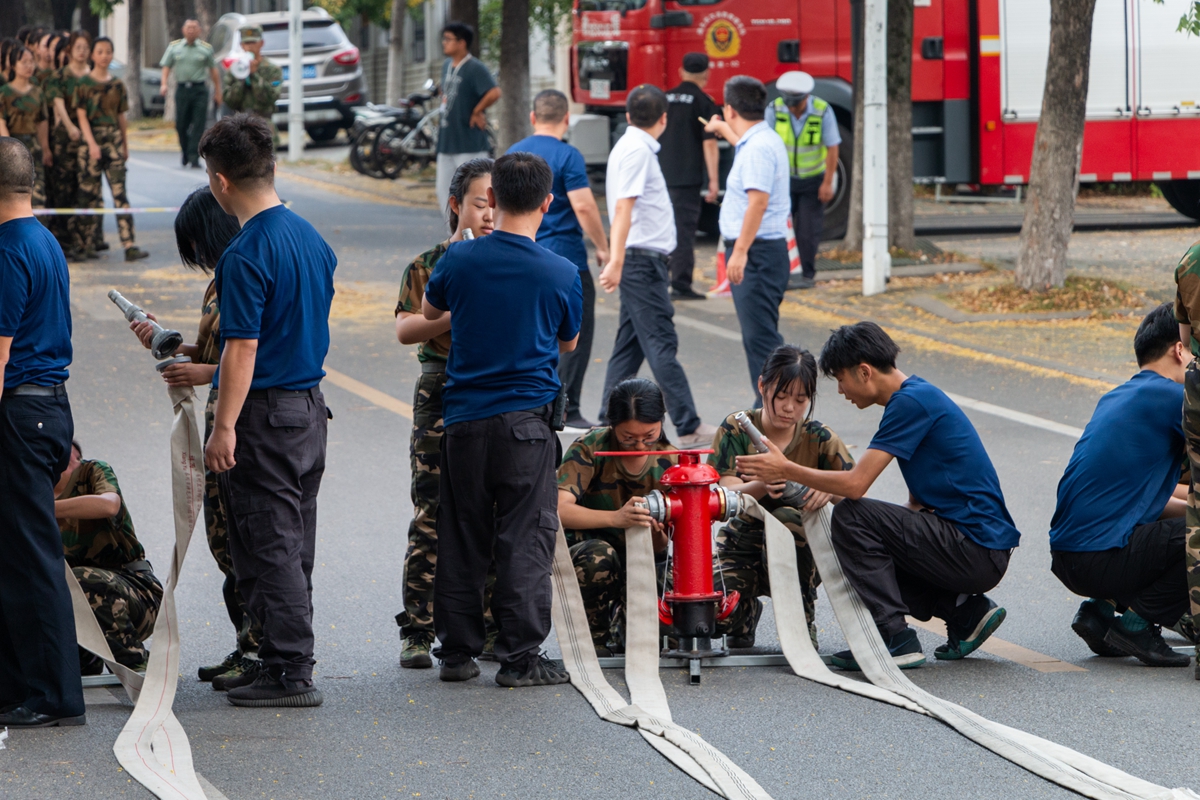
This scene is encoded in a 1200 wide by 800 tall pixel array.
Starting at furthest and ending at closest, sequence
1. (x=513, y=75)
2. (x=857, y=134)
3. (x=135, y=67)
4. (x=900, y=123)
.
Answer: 1. (x=135, y=67)
2. (x=513, y=75)
3. (x=900, y=123)
4. (x=857, y=134)

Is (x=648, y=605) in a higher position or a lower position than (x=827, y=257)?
lower

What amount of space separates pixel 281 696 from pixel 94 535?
0.92m

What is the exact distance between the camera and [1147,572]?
200 inches

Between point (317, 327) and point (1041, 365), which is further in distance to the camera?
point (1041, 365)

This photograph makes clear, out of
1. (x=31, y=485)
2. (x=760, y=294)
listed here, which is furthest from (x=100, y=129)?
(x=31, y=485)

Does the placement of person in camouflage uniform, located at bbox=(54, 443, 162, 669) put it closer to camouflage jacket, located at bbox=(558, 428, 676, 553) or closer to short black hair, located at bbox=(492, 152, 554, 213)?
camouflage jacket, located at bbox=(558, 428, 676, 553)

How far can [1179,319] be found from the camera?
480 centimetres

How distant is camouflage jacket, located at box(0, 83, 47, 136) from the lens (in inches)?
508

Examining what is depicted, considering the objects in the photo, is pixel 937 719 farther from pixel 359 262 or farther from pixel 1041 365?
pixel 359 262

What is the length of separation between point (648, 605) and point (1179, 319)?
1896 mm

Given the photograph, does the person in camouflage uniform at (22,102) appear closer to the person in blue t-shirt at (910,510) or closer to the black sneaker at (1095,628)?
the person in blue t-shirt at (910,510)

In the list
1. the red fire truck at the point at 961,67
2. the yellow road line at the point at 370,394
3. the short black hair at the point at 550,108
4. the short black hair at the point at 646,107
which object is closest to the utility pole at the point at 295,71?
the red fire truck at the point at 961,67

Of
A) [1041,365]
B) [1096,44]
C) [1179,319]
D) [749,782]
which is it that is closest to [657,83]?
[1096,44]

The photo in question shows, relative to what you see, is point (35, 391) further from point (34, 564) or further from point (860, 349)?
point (860, 349)
